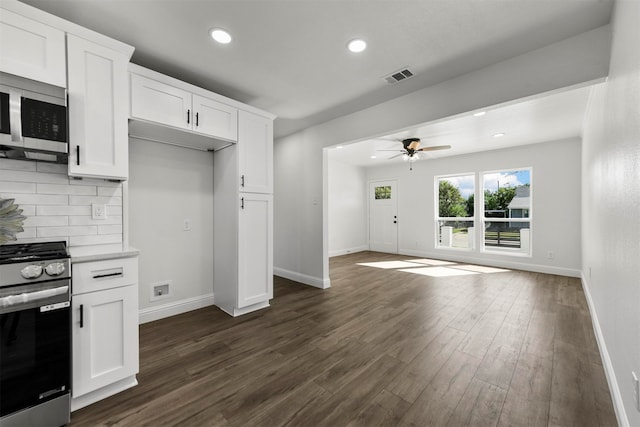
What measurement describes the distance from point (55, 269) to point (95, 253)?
0.98 feet

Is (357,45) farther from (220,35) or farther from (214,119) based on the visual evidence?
(214,119)

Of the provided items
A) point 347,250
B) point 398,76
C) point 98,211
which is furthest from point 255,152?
point 347,250

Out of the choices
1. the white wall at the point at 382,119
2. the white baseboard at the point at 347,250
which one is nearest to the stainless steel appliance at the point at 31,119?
the white wall at the point at 382,119

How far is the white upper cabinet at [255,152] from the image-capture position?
303cm

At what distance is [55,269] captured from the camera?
4.91ft

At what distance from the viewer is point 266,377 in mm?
1949

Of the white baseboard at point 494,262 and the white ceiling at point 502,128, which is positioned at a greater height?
the white ceiling at point 502,128

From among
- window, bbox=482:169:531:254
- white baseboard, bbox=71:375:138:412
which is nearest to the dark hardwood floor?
white baseboard, bbox=71:375:138:412

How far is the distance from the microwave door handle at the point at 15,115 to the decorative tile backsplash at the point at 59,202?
45cm

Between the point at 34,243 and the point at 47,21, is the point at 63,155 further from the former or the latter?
the point at 47,21

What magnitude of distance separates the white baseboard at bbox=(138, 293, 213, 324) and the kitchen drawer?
1279 mm

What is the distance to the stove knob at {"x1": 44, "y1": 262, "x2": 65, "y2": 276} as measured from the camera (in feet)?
4.85

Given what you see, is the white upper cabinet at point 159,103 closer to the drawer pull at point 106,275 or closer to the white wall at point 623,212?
the drawer pull at point 106,275

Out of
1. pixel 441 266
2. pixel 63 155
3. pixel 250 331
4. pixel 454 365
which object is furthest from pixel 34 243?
pixel 441 266
